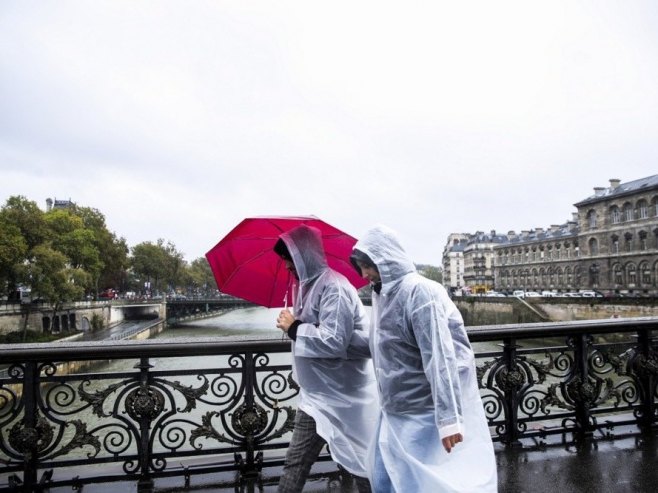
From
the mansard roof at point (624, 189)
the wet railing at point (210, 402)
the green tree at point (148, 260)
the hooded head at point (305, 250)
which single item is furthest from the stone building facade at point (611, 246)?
the green tree at point (148, 260)

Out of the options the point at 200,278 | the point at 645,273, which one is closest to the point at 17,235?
the point at 645,273

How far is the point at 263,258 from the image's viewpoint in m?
2.98

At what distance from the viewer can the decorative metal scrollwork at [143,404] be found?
10.7 feet

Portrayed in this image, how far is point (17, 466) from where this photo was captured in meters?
3.16

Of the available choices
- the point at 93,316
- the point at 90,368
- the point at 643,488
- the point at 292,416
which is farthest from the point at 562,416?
the point at 93,316

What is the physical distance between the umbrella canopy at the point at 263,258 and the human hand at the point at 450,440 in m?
1.04

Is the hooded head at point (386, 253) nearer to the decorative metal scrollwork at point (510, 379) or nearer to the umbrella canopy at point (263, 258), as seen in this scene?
the umbrella canopy at point (263, 258)

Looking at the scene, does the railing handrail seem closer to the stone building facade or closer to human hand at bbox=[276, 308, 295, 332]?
human hand at bbox=[276, 308, 295, 332]

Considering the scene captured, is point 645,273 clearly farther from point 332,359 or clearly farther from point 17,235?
point 332,359

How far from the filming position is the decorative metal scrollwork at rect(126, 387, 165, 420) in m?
3.25

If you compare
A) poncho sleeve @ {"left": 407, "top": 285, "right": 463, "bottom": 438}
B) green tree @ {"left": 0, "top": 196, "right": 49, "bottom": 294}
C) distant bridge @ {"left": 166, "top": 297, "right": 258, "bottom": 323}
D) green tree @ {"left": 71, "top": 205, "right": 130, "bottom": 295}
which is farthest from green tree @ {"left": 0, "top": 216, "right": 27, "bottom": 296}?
poncho sleeve @ {"left": 407, "top": 285, "right": 463, "bottom": 438}

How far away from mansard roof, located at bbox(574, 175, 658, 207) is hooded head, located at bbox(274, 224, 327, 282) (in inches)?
2090

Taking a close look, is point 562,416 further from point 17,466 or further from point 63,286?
point 63,286

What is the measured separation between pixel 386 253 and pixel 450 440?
78 centimetres
